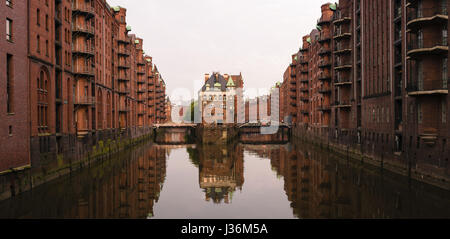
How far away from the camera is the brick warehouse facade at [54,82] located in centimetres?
2635

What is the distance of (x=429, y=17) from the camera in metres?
29.2

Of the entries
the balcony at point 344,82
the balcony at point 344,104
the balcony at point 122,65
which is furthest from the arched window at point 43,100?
the balcony at point 344,104

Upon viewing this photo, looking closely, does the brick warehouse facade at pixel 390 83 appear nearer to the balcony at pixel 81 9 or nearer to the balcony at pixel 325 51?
the balcony at pixel 325 51

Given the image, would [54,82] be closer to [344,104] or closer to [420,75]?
[420,75]

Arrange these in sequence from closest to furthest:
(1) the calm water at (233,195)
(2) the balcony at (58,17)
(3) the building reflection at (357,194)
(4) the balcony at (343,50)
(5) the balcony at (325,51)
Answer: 1. (3) the building reflection at (357,194)
2. (1) the calm water at (233,195)
3. (2) the balcony at (58,17)
4. (4) the balcony at (343,50)
5. (5) the balcony at (325,51)

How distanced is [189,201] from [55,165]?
1390 cm

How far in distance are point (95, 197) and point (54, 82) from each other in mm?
13169

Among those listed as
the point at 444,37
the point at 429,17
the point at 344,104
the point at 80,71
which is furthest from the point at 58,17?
the point at 344,104

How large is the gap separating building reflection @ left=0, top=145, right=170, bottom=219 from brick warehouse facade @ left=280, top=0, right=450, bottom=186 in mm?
22056

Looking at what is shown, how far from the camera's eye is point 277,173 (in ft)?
139

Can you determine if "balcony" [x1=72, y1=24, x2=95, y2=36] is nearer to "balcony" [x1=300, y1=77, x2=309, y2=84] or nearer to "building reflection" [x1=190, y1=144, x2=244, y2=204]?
"building reflection" [x1=190, y1=144, x2=244, y2=204]

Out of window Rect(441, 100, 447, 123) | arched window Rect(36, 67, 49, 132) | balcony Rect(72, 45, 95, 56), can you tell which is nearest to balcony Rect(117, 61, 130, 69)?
balcony Rect(72, 45, 95, 56)

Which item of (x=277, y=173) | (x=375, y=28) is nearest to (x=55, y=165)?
(x=277, y=173)

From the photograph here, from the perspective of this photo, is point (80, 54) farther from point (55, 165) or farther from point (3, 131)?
point (3, 131)
